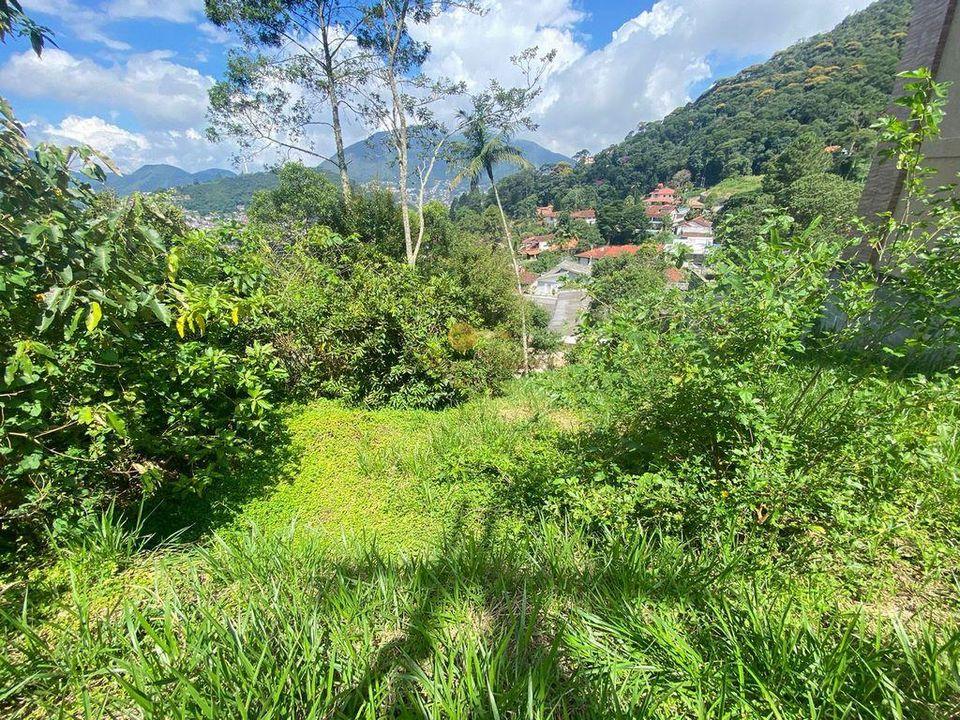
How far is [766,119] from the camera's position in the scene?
61906mm

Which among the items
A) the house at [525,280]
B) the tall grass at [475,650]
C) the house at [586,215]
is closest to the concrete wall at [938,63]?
the tall grass at [475,650]

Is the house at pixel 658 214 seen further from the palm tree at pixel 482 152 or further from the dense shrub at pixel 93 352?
the dense shrub at pixel 93 352

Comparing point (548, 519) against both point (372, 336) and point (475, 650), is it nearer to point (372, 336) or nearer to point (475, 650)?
point (475, 650)

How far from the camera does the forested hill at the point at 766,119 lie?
48.1m

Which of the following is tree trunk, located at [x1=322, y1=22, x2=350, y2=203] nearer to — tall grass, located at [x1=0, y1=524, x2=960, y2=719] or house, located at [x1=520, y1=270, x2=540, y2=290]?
house, located at [x1=520, y1=270, x2=540, y2=290]

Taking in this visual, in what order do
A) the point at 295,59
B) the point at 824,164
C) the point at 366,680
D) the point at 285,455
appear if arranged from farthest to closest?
the point at 824,164 → the point at 295,59 → the point at 285,455 → the point at 366,680

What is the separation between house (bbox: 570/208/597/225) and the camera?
225 feet

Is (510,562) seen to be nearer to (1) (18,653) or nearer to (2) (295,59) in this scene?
(1) (18,653)

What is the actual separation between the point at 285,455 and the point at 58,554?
1.97 meters

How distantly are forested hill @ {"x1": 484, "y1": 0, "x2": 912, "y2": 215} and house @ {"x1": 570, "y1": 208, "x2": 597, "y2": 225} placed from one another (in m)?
6.73

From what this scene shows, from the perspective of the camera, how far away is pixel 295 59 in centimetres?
1263

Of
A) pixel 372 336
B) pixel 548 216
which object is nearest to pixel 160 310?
pixel 372 336

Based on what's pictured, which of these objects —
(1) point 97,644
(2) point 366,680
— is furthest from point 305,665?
(1) point 97,644

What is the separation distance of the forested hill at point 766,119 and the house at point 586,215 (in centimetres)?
673
